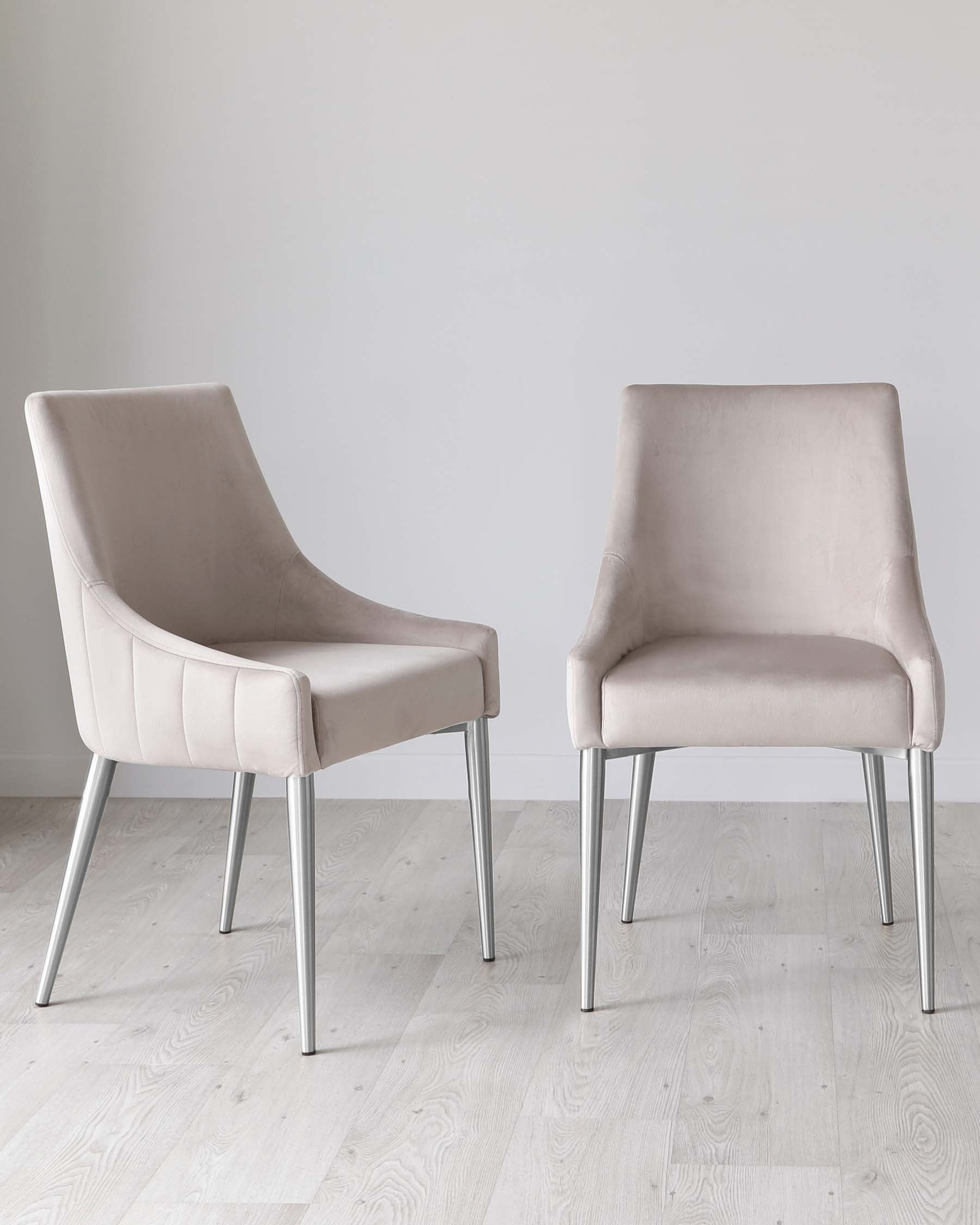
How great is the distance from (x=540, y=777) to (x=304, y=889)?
1374 millimetres

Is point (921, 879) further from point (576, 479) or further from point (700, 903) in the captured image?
point (576, 479)

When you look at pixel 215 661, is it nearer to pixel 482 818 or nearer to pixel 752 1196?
pixel 482 818

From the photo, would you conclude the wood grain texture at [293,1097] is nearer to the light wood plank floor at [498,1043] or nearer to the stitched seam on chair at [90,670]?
the light wood plank floor at [498,1043]

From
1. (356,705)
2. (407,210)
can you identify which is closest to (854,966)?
(356,705)

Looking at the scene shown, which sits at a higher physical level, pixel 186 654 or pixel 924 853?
pixel 186 654

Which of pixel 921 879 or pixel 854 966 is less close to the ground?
pixel 921 879

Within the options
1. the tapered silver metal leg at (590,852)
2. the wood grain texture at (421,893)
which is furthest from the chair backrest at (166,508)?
the tapered silver metal leg at (590,852)

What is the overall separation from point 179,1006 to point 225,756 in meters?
0.43

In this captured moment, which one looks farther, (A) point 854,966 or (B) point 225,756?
(A) point 854,966

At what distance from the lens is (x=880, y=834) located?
2348 mm

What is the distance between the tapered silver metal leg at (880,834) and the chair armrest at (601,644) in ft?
1.50

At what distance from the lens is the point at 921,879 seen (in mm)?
1967

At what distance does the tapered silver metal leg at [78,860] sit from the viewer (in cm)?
205

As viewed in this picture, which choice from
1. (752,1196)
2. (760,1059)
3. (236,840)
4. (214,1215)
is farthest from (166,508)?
(752,1196)
